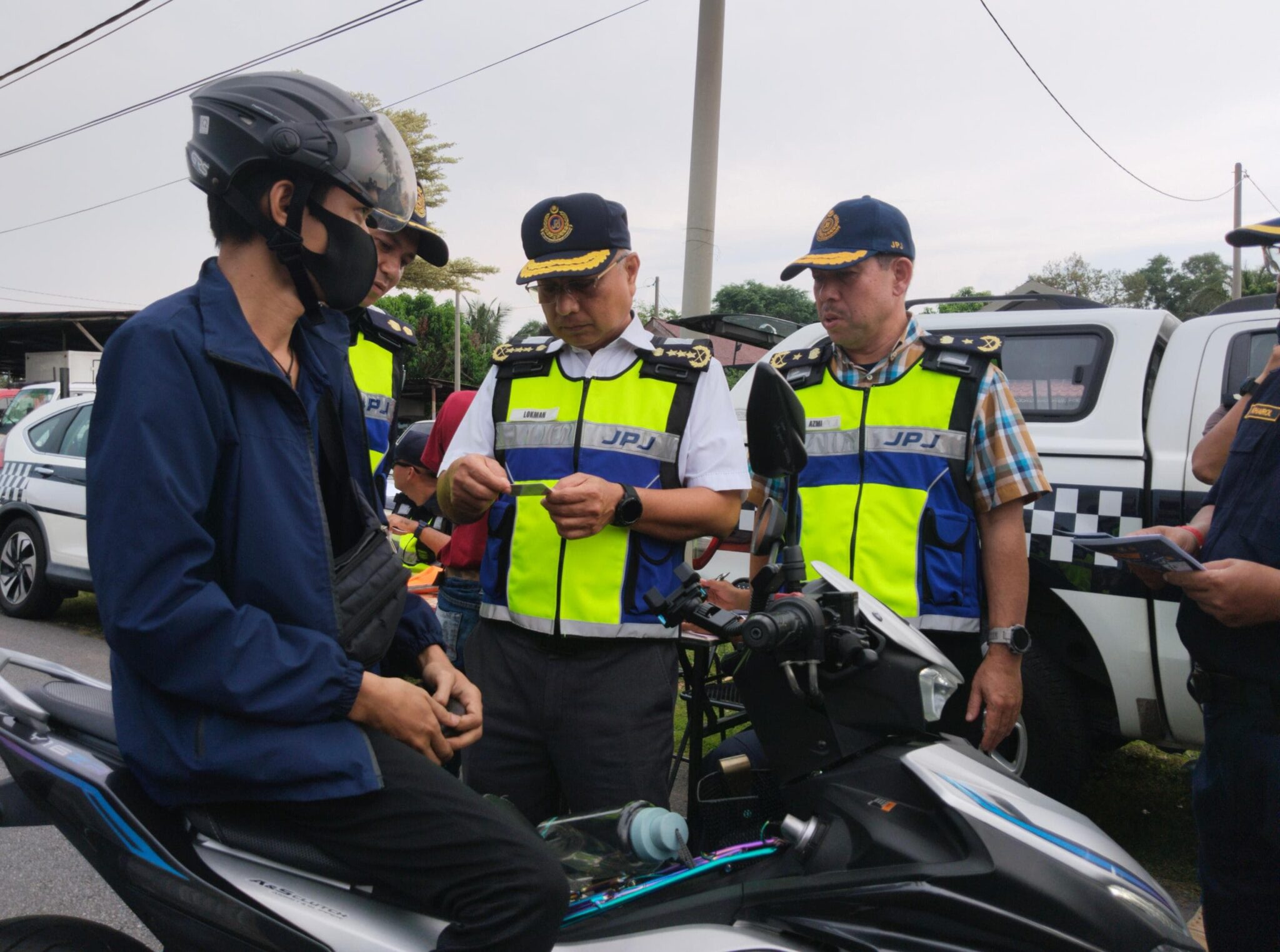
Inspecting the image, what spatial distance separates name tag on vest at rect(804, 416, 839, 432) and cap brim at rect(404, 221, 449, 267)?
124 centimetres

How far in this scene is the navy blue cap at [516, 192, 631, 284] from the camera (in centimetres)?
234

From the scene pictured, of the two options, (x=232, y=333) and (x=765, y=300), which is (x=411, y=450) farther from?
(x=765, y=300)

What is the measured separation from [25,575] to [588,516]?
Result: 718 cm

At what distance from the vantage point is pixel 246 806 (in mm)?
1529

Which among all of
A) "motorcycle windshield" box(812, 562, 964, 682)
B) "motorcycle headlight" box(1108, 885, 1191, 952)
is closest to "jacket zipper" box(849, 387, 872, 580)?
"motorcycle windshield" box(812, 562, 964, 682)

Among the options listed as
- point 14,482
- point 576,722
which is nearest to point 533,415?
point 576,722

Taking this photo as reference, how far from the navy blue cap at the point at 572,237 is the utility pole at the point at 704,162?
15.4ft

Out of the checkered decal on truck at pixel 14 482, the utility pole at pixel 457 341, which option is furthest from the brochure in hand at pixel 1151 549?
the utility pole at pixel 457 341

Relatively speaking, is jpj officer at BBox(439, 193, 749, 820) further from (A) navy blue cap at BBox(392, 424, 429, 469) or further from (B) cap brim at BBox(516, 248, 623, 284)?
(A) navy blue cap at BBox(392, 424, 429, 469)

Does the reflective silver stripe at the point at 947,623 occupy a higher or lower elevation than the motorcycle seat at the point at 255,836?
higher

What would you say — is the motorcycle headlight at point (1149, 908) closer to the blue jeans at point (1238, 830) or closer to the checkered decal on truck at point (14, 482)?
the blue jeans at point (1238, 830)

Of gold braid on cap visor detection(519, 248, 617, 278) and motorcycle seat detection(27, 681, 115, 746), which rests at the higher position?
gold braid on cap visor detection(519, 248, 617, 278)

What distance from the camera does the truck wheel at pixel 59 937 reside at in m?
1.54

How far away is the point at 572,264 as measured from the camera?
92.2 inches
